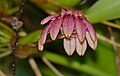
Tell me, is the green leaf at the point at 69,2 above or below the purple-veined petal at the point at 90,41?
above

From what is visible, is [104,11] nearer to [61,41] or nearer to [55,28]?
[55,28]

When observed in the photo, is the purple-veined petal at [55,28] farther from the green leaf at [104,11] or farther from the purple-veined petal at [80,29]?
the green leaf at [104,11]

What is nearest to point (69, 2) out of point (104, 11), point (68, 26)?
point (104, 11)

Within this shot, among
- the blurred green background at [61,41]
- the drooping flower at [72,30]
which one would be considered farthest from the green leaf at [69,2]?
the drooping flower at [72,30]

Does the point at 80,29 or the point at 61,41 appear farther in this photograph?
the point at 61,41

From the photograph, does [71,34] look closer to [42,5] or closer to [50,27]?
[50,27]

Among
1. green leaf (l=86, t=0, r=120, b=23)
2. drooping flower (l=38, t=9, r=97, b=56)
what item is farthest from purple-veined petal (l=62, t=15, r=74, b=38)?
green leaf (l=86, t=0, r=120, b=23)
